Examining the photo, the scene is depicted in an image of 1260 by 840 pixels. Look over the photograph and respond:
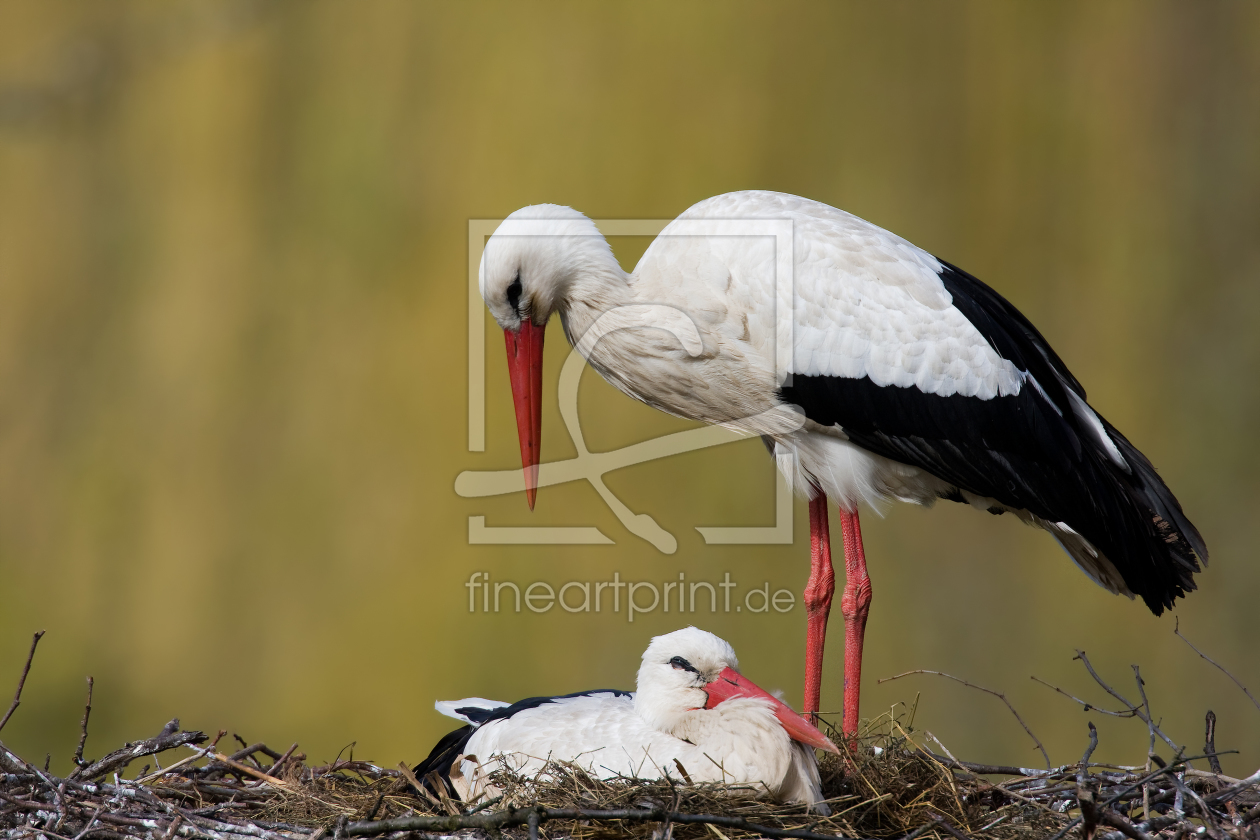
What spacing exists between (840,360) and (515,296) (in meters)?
0.60

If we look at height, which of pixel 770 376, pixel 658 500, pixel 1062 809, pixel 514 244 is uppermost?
pixel 514 244

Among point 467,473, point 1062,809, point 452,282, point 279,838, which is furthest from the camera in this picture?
point 452,282

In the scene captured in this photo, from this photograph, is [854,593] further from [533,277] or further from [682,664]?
[533,277]

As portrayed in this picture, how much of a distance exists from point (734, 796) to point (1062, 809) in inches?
24.3

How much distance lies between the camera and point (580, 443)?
3.33 meters

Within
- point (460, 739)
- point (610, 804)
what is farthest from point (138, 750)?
point (610, 804)

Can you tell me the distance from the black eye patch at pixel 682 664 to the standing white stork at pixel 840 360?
50 cm

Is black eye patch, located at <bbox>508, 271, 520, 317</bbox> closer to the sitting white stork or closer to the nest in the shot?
the sitting white stork

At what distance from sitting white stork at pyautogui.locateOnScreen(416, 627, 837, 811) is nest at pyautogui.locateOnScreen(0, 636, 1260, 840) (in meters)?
0.04

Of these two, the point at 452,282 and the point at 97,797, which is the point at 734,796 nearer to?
the point at 97,797

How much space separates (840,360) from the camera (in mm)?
2219

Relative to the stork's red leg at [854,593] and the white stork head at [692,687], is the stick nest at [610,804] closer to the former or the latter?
the white stork head at [692,687]

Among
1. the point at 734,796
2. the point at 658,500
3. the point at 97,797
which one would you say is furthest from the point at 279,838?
the point at 658,500

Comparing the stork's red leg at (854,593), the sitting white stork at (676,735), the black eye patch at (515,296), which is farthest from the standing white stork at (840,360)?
the sitting white stork at (676,735)
